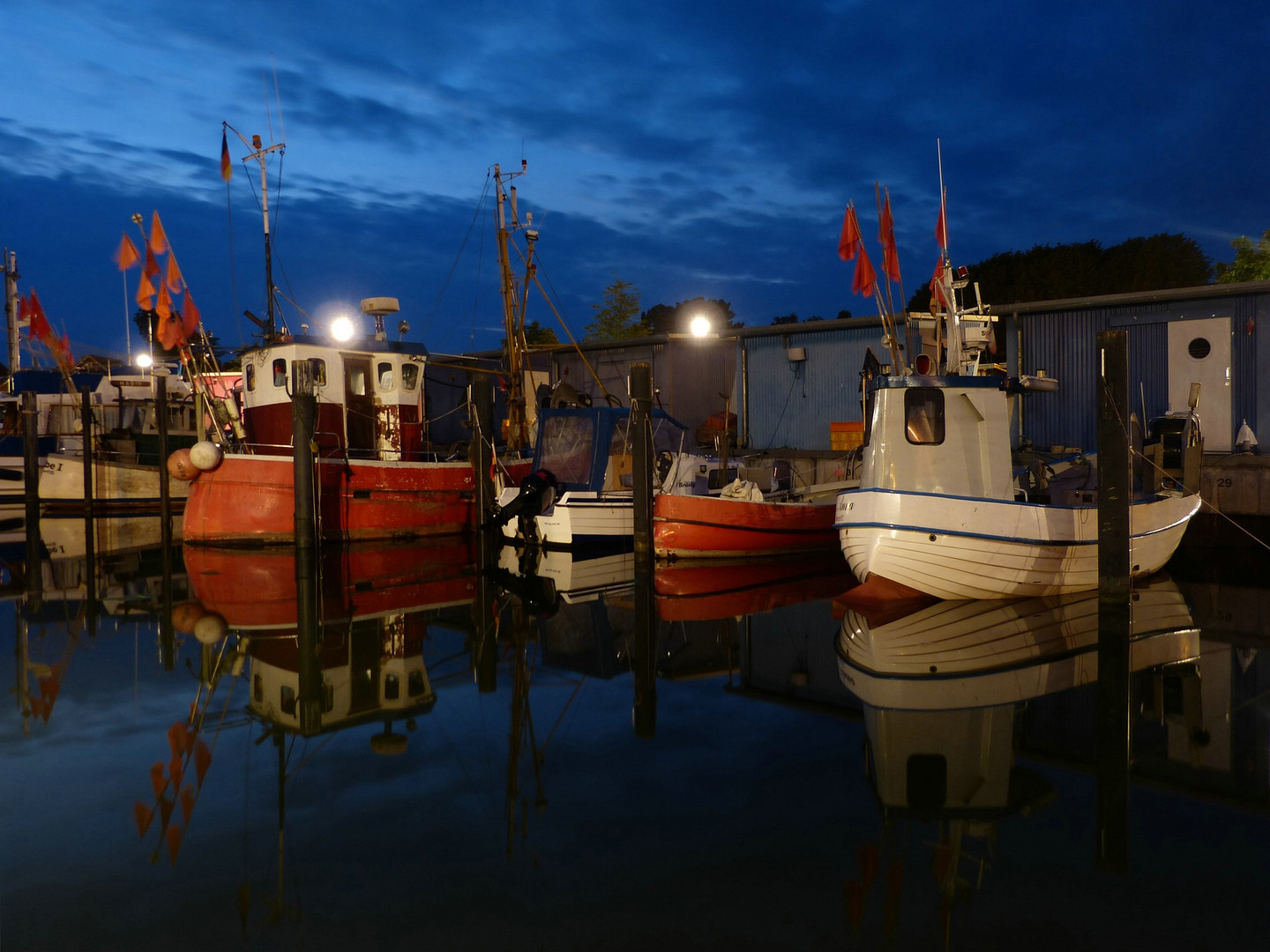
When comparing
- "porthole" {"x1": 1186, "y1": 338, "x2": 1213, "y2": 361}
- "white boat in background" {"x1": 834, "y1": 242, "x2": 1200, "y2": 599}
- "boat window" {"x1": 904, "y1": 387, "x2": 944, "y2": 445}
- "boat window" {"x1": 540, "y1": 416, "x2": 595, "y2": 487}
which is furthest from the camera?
"porthole" {"x1": 1186, "y1": 338, "x2": 1213, "y2": 361}

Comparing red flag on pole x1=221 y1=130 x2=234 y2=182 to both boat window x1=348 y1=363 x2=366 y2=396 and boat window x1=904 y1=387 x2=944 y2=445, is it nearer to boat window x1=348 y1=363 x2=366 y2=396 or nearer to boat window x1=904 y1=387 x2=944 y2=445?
boat window x1=348 y1=363 x2=366 y2=396

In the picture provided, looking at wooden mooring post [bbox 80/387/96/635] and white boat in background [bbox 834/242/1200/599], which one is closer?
white boat in background [bbox 834/242/1200/599]

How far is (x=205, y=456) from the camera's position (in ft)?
51.8

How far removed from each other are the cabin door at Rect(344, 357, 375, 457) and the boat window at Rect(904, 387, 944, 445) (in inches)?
425

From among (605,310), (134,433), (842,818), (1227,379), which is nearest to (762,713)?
(842,818)

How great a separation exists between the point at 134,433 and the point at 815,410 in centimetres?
1858

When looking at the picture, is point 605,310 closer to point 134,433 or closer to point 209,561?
point 134,433

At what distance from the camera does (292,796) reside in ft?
19.3

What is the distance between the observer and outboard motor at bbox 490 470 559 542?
15719mm

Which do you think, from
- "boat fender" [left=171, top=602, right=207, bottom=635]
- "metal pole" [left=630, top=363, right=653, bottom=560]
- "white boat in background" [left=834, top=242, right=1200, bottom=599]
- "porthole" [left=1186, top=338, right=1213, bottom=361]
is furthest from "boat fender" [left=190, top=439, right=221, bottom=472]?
"porthole" [left=1186, top=338, right=1213, bottom=361]

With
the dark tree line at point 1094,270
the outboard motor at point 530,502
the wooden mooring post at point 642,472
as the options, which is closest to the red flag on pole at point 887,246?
the wooden mooring post at point 642,472

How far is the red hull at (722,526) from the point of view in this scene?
14641 millimetres

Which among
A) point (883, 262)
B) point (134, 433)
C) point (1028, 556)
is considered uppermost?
point (883, 262)

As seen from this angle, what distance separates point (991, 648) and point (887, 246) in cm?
581
